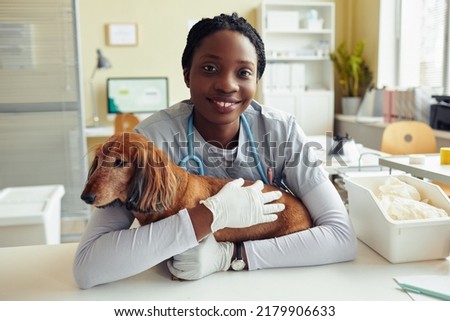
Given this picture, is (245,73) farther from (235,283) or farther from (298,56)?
(298,56)

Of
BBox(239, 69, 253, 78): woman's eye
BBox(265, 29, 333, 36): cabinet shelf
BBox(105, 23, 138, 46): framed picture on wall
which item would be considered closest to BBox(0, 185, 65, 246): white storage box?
BBox(239, 69, 253, 78): woman's eye

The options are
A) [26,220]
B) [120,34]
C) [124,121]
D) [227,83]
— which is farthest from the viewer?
[120,34]

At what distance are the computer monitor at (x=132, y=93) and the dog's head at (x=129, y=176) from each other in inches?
131

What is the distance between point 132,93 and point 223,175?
3263 millimetres

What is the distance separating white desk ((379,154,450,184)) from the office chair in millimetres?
1075

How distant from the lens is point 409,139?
2.65 m

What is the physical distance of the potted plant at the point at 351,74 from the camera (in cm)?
418

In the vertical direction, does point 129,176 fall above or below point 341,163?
above

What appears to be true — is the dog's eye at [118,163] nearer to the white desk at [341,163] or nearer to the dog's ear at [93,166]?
the dog's ear at [93,166]

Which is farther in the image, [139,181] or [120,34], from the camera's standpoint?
[120,34]

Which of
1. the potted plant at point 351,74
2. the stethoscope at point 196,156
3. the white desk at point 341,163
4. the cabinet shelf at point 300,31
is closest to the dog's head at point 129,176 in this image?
the stethoscope at point 196,156

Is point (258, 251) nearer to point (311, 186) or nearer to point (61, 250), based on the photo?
point (311, 186)

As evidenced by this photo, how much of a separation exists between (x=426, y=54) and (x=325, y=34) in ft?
3.71

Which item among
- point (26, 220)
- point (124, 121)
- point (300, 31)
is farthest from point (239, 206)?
point (300, 31)
